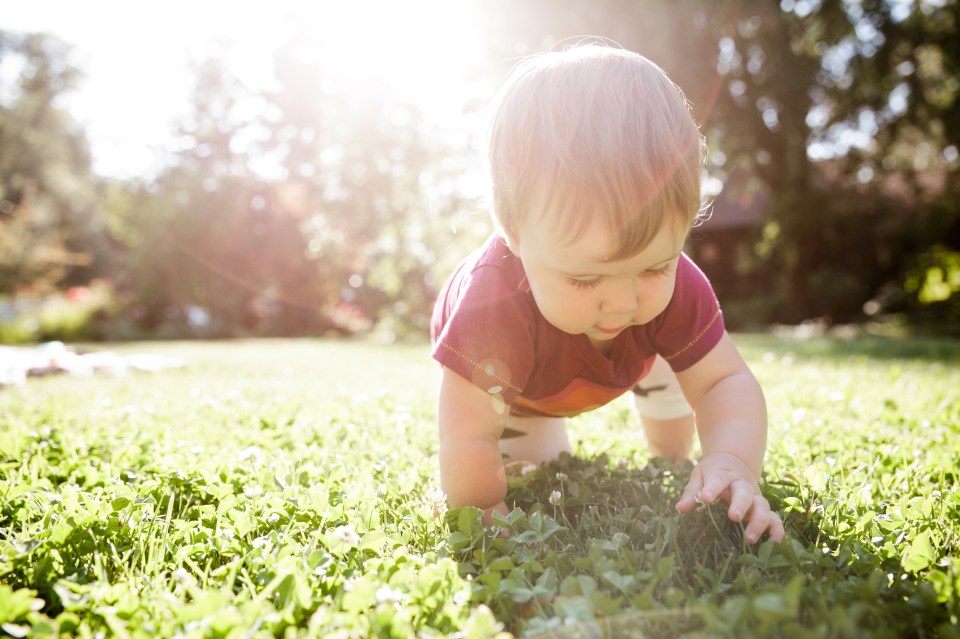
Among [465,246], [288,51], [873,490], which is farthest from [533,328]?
[288,51]

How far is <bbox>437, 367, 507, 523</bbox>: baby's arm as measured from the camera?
1977 millimetres

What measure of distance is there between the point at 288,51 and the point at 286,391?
24187 millimetres

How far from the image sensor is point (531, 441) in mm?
2666

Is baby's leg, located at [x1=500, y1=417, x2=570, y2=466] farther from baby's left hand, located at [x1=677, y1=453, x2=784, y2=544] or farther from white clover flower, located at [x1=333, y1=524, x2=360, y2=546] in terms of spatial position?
white clover flower, located at [x1=333, y1=524, x2=360, y2=546]

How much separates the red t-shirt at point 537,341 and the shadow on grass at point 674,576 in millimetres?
360

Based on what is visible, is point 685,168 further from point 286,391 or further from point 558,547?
point 286,391

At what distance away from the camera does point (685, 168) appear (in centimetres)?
167

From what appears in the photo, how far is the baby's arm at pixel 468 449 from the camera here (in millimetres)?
1977

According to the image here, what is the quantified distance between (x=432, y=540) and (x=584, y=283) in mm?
778

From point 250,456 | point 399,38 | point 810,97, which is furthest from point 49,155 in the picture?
point 250,456

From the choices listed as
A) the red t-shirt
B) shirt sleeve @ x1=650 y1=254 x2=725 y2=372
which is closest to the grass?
the red t-shirt

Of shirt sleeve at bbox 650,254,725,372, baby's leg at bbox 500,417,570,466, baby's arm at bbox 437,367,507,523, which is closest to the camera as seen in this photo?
baby's arm at bbox 437,367,507,523

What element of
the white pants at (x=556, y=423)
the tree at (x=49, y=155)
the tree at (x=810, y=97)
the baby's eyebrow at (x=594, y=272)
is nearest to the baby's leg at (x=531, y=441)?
the white pants at (x=556, y=423)

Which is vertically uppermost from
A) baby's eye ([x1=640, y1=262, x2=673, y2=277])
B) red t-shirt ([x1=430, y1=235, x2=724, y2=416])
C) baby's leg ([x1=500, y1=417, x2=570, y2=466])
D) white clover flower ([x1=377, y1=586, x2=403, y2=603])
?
baby's eye ([x1=640, y1=262, x2=673, y2=277])
